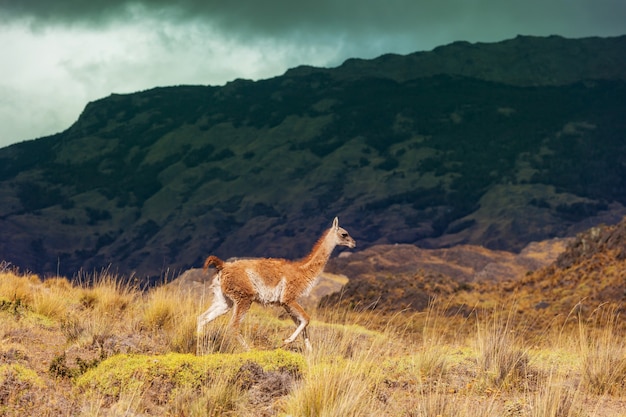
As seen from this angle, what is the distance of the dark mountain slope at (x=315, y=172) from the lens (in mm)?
98750

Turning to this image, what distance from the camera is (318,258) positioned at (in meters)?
13.5

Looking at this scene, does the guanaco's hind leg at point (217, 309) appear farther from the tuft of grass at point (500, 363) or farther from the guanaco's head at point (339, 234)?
the tuft of grass at point (500, 363)

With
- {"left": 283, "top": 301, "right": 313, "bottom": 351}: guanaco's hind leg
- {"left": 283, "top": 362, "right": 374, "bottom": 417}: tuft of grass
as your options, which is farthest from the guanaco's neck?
{"left": 283, "top": 362, "right": 374, "bottom": 417}: tuft of grass

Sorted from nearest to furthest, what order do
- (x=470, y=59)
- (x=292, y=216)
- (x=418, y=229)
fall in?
(x=418, y=229) < (x=292, y=216) < (x=470, y=59)

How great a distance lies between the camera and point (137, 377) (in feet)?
28.3

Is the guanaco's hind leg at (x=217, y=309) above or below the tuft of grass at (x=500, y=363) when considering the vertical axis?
above

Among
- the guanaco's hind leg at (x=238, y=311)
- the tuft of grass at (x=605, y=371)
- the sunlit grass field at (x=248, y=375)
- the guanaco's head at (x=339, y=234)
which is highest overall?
the guanaco's head at (x=339, y=234)

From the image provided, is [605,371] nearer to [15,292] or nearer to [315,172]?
[15,292]

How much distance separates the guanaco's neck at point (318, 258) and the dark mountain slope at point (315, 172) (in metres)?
74.1

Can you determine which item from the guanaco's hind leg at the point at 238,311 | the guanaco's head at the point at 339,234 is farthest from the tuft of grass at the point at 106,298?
the guanaco's head at the point at 339,234

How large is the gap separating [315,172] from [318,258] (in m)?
105

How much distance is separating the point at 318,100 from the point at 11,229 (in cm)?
6620

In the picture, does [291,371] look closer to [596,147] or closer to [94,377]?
[94,377]

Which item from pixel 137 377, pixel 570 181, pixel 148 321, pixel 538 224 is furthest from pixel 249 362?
pixel 570 181
